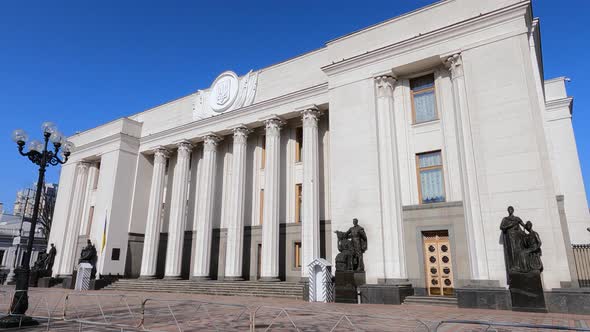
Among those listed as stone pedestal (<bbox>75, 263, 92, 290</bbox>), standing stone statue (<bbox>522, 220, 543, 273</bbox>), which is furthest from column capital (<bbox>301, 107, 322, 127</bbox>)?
stone pedestal (<bbox>75, 263, 92, 290</bbox>)

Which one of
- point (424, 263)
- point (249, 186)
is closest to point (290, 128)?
point (249, 186)

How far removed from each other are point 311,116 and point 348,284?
8854 mm

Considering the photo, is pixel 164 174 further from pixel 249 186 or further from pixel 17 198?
pixel 17 198

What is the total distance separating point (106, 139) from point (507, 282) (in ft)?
83.3

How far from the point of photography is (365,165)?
1612 centimetres

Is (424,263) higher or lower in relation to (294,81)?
lower

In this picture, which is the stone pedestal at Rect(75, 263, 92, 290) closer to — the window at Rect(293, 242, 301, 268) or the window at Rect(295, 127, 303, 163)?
the window at Rect(293, 242, 301, 268)

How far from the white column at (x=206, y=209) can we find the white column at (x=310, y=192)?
6.67 meters

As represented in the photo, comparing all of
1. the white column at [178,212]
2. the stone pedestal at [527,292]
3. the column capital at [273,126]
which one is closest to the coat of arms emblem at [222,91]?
the white column at [178,212]

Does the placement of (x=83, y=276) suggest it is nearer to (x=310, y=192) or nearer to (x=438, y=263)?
(x=310, y=192)

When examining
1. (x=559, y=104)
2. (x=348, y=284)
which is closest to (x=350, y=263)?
(x=348, y=284)

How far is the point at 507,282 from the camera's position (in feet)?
39.7

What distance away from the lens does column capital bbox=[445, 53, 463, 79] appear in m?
14.9

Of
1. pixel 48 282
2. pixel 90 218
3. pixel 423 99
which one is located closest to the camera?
pixel 423 99
